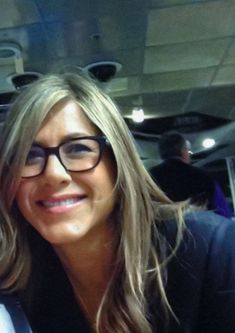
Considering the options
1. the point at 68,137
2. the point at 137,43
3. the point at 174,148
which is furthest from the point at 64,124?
the point at 137,43

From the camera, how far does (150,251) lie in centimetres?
86

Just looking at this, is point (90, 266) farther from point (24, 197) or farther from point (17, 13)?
point (17, 13)

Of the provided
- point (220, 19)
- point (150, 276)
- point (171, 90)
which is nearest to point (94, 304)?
point (150, 276)

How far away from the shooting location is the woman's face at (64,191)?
0.82m

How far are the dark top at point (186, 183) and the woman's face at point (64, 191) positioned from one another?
3.35 feet

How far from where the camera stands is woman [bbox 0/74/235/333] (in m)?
0.82

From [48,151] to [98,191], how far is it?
0.10 m

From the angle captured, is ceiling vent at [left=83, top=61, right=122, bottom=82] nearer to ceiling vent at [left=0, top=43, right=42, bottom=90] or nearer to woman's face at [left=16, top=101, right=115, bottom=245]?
ceiling vent at [left=0, top=43, right=42, bottom=90]

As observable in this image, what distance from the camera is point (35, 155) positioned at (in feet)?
2.70

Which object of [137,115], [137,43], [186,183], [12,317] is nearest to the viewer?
[12,317]

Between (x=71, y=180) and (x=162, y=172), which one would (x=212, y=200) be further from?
(x=71, y=180)

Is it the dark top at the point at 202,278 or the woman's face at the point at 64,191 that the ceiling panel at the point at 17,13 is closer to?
the woman's face at the point at 64,191

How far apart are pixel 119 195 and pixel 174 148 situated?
5.21ft

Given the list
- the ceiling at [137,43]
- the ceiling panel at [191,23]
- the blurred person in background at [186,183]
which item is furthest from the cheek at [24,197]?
the ceiling panel at [191,23]
